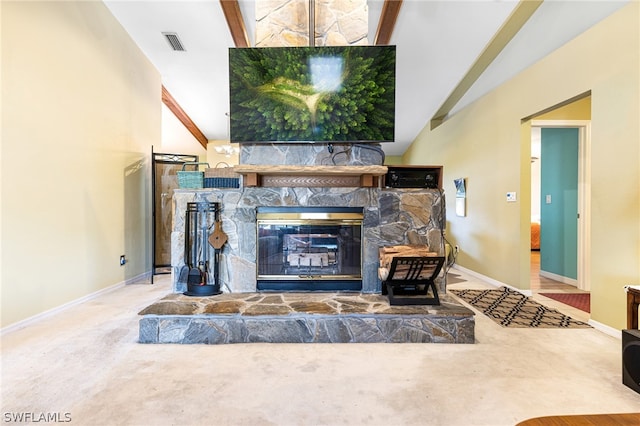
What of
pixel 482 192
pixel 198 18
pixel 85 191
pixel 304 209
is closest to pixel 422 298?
pixel 304 209

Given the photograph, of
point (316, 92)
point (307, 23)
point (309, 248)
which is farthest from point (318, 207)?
point (307, 23)

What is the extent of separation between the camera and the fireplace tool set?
2732mm

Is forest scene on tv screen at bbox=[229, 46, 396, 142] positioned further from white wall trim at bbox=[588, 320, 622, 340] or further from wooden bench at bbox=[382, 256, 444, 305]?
white wall trim at bbox=[588, 320, 622, 340]

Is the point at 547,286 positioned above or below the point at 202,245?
below

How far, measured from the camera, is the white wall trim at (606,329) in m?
2.30

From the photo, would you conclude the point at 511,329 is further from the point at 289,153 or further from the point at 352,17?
the point at 352,17

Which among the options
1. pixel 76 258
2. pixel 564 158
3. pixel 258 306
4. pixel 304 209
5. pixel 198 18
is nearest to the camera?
pixel 258 306

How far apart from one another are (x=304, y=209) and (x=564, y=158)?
12.4ft

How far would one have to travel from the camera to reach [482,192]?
429 cm

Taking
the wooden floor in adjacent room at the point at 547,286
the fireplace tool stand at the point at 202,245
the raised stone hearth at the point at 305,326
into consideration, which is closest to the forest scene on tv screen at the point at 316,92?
the fireplace tool stand at the point at 202,245

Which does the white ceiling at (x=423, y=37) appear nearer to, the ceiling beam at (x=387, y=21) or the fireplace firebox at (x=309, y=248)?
the ceiling beam at (x=387, y=21)

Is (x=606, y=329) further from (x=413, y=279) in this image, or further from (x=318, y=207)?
(x=318, y=207)

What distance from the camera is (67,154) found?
2914 mm

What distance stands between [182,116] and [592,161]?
6.96m
